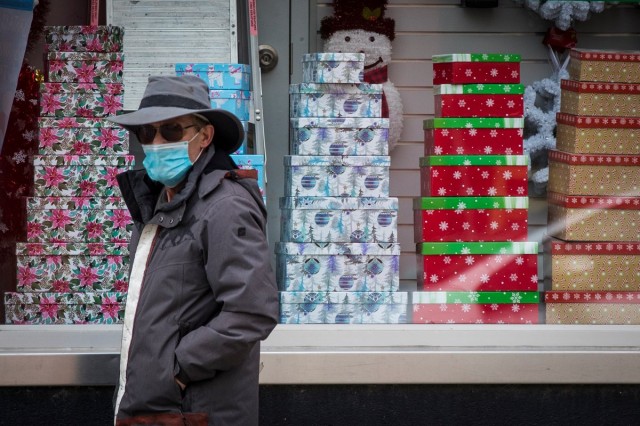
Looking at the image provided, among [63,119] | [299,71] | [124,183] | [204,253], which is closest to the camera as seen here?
[204,253]

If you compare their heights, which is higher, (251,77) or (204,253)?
(251,77)

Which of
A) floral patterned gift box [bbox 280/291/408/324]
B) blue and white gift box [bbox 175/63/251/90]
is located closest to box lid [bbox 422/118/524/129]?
floral patterned gift box [bbox 280/291/408/324]

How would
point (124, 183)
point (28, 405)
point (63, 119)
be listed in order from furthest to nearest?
point (63, 119) < point (28, 405) < point (124, 183)

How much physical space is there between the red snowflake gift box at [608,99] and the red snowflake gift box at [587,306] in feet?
2.70

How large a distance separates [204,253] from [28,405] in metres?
1.97

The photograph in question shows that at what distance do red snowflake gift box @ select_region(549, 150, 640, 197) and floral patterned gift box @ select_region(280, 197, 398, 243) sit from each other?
2.72ft

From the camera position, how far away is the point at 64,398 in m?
4.55

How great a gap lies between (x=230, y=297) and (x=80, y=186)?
97.2 inches

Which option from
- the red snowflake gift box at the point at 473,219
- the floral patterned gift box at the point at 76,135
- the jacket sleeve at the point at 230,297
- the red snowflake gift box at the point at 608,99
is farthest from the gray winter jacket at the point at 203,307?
the red snowflake gift box at the point at 608,99

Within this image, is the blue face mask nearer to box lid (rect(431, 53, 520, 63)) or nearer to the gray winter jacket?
the gray winter jacket

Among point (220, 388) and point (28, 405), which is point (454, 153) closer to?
point (28, 405)

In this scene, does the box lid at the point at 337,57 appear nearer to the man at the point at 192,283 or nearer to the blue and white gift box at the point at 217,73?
the blue and white gift box at the point at 217,73

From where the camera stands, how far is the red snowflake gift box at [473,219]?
5.21 m

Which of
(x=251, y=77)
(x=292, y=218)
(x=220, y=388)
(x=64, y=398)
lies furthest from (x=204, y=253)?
(x=251, y=77)
